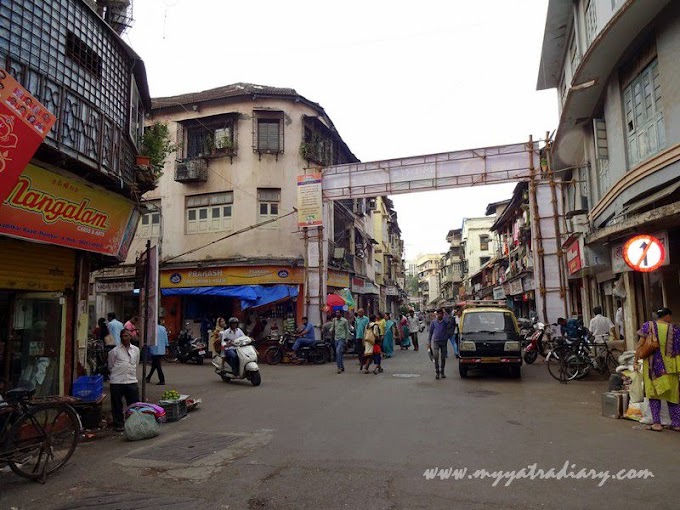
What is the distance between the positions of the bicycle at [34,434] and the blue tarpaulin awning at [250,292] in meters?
14.0

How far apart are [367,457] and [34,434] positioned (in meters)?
3.80

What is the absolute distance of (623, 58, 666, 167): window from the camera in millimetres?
9820

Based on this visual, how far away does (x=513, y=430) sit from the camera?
7.25 m

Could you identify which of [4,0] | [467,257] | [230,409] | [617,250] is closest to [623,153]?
[617,250]

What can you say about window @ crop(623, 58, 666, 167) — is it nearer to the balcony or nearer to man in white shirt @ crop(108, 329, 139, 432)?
man in white shirt @ crop(108, 329, 139, 432)

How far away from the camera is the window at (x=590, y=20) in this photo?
40.2 feet

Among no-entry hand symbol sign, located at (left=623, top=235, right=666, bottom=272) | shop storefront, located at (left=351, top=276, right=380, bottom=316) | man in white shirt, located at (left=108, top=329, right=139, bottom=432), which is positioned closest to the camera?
man in white shirt, located at (left=108, top=329, right=139, bottom=432)

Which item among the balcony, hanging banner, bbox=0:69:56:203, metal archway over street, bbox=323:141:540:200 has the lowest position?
hanging banner, bbox=0:69:56:203

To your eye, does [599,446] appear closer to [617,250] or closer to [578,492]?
[578,492]

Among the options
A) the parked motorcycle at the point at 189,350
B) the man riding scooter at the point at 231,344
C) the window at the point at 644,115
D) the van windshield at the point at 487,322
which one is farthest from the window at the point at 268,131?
the window at the point at 644,115

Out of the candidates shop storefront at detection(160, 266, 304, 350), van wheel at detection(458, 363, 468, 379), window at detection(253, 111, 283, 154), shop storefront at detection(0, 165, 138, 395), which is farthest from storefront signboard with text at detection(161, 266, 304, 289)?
shop storefront at detection(0, 165, 138, 395)

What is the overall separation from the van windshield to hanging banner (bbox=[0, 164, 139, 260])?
907 centimetres

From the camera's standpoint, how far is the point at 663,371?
277 inches

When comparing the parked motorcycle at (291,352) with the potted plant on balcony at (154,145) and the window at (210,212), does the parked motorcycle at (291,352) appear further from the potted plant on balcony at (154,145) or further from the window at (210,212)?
the potted plant on balcony at (154,145)
